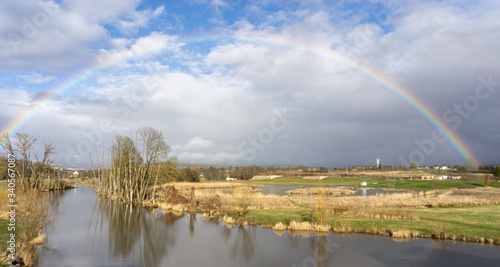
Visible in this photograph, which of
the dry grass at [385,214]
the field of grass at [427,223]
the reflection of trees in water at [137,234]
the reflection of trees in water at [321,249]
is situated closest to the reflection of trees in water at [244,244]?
the field of grass at [427,223]

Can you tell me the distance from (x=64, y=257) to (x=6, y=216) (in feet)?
41.5

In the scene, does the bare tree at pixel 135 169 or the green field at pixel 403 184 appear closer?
the bare tree at pixel 135 169

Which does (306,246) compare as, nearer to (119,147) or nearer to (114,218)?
(114,218)

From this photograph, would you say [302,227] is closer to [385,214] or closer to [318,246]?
[318,246]

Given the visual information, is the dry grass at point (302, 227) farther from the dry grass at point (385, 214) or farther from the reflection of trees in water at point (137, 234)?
the reflection of trees in water at point (137, 234)

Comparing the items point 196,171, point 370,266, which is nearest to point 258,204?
point 370,266

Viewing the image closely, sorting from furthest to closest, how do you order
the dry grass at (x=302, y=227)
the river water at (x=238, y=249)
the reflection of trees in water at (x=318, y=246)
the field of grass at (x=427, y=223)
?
1. the dry grass at (x=302, y=227)
2. the field of grass at (x=427, y=223)
3. the reflection of trees in water at (x=318, y=246)
4. the river water at (x=238, y=249)

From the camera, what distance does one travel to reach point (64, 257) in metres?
17.8

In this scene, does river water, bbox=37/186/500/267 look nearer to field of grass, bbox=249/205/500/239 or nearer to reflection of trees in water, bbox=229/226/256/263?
reflection of trees in water, bbox=229/226/256/263

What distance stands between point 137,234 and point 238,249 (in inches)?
404

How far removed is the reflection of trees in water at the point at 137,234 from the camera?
60.9 feet

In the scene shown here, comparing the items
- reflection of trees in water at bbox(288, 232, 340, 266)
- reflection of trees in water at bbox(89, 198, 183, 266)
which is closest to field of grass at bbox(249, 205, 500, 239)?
reflection of trees in water at bbox(288, 232, 340, 266)

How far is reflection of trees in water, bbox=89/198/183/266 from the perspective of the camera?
18572 millimetres

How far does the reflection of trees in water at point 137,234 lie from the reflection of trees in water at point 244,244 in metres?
4.50
